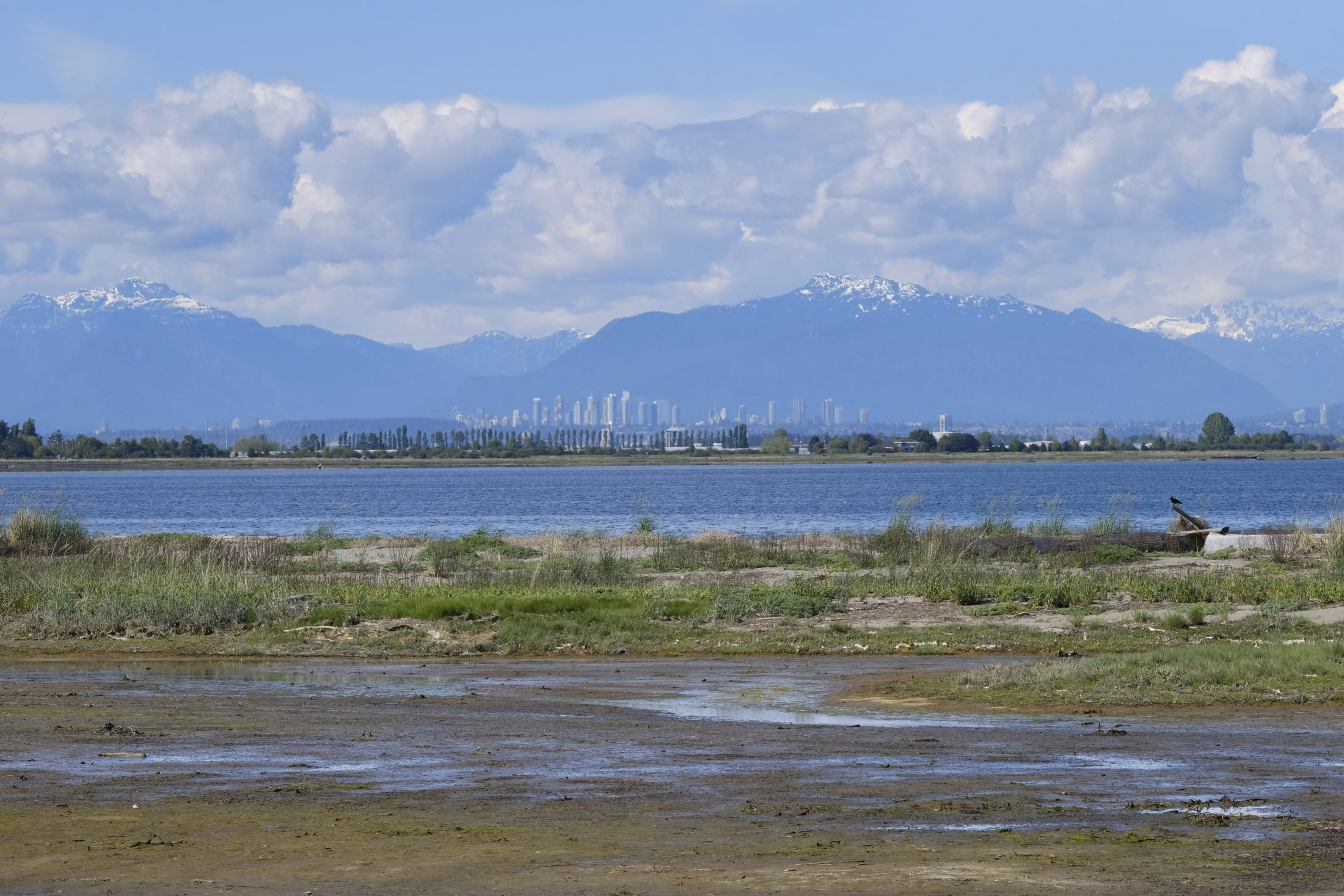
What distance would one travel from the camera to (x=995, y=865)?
10.1m

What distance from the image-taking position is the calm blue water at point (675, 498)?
74312 mm

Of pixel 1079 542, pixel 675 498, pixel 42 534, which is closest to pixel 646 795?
pixel 1079 542

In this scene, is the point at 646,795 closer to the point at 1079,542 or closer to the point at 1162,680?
the point at 1162,680

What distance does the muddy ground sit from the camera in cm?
1003

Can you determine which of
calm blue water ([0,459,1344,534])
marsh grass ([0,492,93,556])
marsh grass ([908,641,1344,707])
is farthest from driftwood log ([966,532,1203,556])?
marsh grass ([0,492,93,556])

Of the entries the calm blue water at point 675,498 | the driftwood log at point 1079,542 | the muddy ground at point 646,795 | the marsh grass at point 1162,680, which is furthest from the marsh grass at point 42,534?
the marsh grass at point 1162,680

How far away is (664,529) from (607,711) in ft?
151

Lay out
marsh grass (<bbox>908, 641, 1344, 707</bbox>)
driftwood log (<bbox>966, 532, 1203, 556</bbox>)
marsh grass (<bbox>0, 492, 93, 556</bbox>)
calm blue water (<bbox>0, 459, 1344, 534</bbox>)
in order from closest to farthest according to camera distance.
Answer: marsh grass (<bbox>908, 641, 1344, 707</bbox>) → driftwood log (<bbox>966, 532, 1203, 556</bbox>) → marsh grass (<bbox>0, 492, 93, 556</bbox>) → calm blue water (<bbox>0, 459, 1344, 534</bbox>)

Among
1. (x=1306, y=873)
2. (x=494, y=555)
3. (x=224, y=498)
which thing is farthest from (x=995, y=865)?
(x=224, y=498)

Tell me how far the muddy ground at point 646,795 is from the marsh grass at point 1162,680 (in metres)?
0.86

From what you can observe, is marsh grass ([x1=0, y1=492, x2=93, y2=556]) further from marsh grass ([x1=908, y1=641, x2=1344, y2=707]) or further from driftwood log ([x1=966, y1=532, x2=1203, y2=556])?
marsh grass ([x1=908, y1=641, x2=1344, y2=707])

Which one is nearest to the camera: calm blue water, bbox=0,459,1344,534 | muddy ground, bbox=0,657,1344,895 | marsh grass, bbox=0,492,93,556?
muddy ground, bbox=0,657,1344,895

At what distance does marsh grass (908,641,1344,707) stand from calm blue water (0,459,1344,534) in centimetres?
3174

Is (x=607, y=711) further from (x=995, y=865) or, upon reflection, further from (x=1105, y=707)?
(x=995, y=865)
